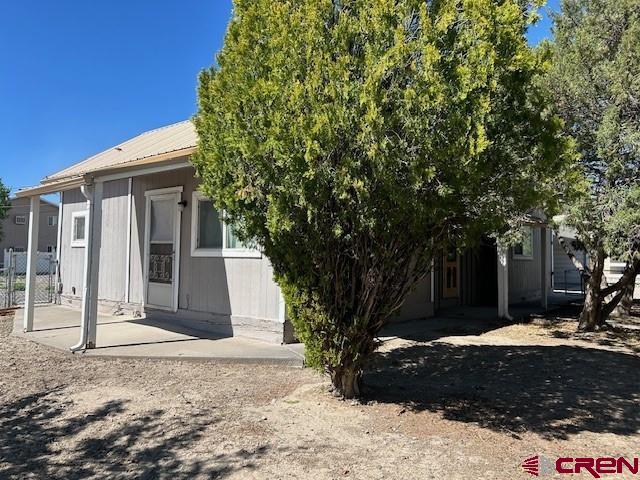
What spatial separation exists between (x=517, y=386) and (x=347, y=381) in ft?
7.42

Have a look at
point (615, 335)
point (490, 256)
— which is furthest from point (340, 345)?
point (490, 256)

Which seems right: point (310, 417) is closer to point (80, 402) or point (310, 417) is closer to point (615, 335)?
point (80, 402)

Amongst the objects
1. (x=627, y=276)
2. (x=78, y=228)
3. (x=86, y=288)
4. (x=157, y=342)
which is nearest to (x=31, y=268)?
(x=86, y=288)

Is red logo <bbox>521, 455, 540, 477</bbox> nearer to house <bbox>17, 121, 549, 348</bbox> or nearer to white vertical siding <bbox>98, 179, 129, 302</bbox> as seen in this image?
house <bbox>17, 121, 549, 348</bbox>

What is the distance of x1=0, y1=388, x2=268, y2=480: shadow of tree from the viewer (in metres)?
3.42

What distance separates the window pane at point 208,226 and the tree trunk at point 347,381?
4240 millimetres

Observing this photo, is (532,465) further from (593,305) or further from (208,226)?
(593,305)

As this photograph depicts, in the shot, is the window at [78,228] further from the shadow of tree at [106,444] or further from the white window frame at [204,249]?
the shadow of tree at [106,444]

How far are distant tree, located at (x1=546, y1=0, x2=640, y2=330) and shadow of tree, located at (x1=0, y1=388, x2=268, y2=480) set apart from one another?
20.2 feet

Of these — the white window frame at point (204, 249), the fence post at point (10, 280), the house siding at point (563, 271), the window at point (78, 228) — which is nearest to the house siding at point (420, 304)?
the white window frame at point (204, 249)

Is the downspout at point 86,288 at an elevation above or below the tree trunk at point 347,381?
above

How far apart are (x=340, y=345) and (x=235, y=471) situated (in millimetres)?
1539

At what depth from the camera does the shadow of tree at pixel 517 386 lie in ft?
15.1

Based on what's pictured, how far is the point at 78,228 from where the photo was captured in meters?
12.3
